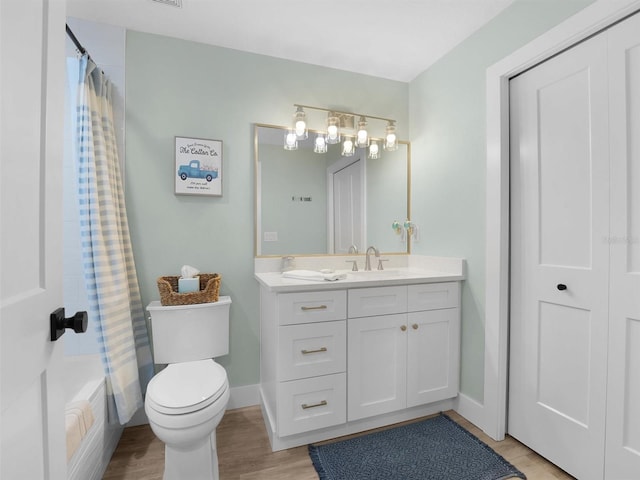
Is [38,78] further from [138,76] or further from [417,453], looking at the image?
[417,453]

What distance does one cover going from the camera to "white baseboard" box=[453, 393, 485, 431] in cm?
186

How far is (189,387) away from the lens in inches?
56.4

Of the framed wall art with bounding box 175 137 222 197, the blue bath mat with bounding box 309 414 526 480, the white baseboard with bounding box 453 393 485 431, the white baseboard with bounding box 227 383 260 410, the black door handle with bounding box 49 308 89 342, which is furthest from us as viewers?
the white baseboard with bounding box 227 383 260 410

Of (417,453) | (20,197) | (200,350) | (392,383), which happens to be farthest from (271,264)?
(20,197)

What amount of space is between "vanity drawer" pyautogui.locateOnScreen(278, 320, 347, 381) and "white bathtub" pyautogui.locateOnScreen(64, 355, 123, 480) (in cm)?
86

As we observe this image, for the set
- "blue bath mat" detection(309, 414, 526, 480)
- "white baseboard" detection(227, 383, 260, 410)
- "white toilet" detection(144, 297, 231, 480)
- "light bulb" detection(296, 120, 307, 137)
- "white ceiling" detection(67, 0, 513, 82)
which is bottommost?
"blue bath mat" detection(309, 414, 526, 480)

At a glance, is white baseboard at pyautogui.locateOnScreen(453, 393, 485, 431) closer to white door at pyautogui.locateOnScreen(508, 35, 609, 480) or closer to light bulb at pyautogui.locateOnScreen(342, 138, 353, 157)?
white door at pyautogui.locateOnScreen(508, 35, 609, 480)

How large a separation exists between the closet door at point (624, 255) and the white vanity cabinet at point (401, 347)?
31.1 inches

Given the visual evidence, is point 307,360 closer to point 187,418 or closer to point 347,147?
point 187,418

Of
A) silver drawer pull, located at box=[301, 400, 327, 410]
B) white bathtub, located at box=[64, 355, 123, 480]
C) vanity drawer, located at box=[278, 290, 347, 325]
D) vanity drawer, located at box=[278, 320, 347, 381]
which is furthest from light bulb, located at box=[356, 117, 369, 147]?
white bathtub, located at box=[64, 355, 123, 480]

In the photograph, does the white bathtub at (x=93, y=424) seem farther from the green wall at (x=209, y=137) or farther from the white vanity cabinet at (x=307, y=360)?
the white vanity cabinet at (x=307, y=360)

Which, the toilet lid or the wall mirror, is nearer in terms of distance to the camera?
the toilet lid

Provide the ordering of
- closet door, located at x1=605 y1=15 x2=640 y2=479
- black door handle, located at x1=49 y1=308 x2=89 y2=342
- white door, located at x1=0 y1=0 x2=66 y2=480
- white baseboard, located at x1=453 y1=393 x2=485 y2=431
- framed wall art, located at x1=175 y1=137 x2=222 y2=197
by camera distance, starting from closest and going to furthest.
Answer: white door, located at x1=0 y1=0 x2=66 y2=480
black door handle, located at x1=49 y1=308 x2=89 y2=342
closet door, located at x1=605 y1=15 x2=640 y2=479
white baseboard, located at x1=453 y1=393 x2=485 y2=431
framed wall art, located at x1=175 y1=137 x2=222 y2=197

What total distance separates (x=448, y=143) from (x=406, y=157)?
44cm
